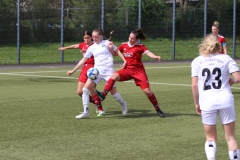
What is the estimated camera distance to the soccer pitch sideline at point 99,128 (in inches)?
356

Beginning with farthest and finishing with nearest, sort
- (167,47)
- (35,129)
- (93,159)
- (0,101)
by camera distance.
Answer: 1. (167,47)
2. (0,101)
3. (35,129)
4. (93,159)

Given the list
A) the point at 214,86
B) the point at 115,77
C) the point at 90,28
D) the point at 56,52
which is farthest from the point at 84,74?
the point at 90,28

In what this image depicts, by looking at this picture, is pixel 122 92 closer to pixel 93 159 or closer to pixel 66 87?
pixel 66 87

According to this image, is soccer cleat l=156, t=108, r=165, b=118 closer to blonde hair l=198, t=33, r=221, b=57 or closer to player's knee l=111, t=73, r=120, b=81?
player's knee l=111, t=73, r=120, b=81

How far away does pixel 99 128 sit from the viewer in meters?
11.2

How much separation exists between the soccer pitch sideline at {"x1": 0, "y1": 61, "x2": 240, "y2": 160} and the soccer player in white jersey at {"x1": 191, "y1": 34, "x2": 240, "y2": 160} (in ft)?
4.01

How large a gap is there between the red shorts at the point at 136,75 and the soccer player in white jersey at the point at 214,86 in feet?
17.2

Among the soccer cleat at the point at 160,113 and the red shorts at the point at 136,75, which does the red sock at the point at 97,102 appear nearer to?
the red shorts at the point at 136,75

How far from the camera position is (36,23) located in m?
31.0

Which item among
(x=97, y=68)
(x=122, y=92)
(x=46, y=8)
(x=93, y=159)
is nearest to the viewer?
(x=93, y=159)

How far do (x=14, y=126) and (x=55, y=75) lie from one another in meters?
12.3

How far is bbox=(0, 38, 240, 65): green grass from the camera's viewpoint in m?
30.2

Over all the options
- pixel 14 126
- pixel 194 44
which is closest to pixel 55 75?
pixel 14 126

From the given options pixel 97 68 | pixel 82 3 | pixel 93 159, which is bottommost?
Answer: pixel 93 159
